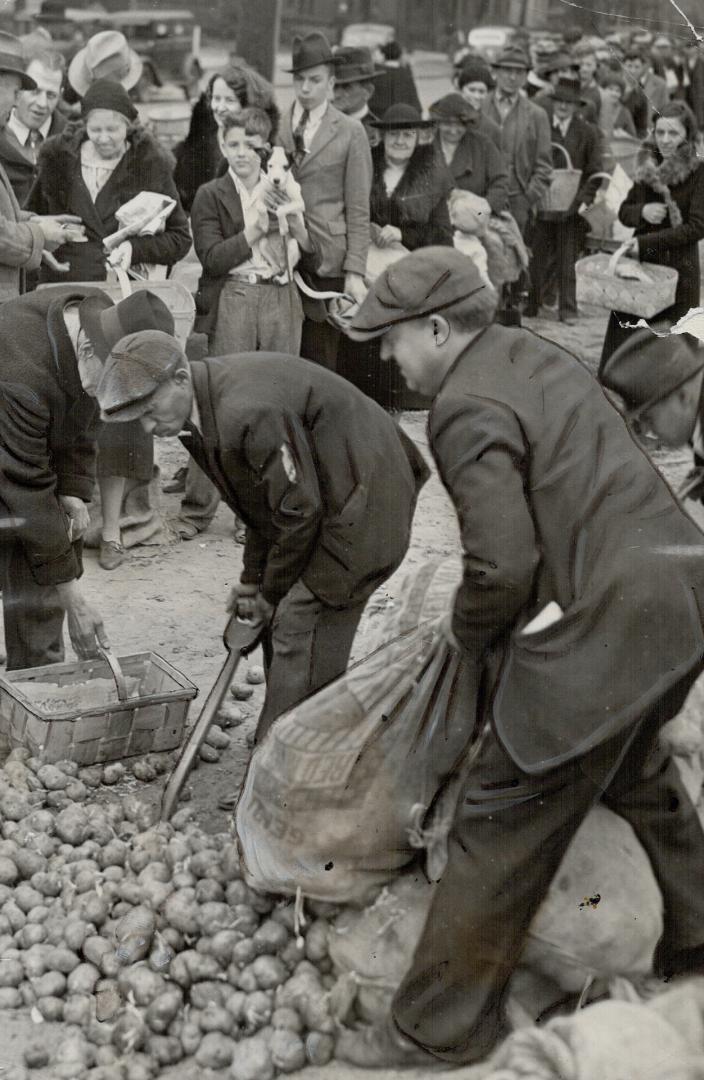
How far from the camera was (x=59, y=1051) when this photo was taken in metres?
3.05

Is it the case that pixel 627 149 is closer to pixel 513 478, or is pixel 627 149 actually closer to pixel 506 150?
pixel 506 150

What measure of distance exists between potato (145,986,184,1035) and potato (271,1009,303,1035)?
24 cm

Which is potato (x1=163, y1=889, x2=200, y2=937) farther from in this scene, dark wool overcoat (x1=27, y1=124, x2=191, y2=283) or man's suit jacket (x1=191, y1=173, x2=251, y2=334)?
dark wool overcoat (x1=27, y1=124, x2=191, y2=283)

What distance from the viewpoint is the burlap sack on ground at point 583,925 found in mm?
3068

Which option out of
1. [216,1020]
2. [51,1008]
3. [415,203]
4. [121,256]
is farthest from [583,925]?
[121,256]

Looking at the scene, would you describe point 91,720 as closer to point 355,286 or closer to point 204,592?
point 204,592

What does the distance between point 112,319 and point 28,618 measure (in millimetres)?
1153

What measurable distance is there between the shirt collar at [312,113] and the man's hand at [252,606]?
2.15 metres

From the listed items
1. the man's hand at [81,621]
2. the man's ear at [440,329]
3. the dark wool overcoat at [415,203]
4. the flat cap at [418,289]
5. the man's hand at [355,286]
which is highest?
the flat cap at [418,289]

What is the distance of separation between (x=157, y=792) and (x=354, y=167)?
8.07ft

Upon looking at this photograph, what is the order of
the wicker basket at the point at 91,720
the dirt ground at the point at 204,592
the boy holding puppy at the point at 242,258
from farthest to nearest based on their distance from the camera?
the boy holding puppy at the point at 242,258 → the wicker basket at the point at 91,720 → the dirt ground at the point at 204,592

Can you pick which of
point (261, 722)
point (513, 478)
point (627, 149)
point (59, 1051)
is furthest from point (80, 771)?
point (627, 149)

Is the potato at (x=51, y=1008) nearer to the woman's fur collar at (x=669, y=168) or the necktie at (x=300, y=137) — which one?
the necktie at (x=300, y=137)

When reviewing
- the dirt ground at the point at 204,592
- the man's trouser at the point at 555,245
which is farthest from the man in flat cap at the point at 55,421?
the man's trouser at the point at 555,245
